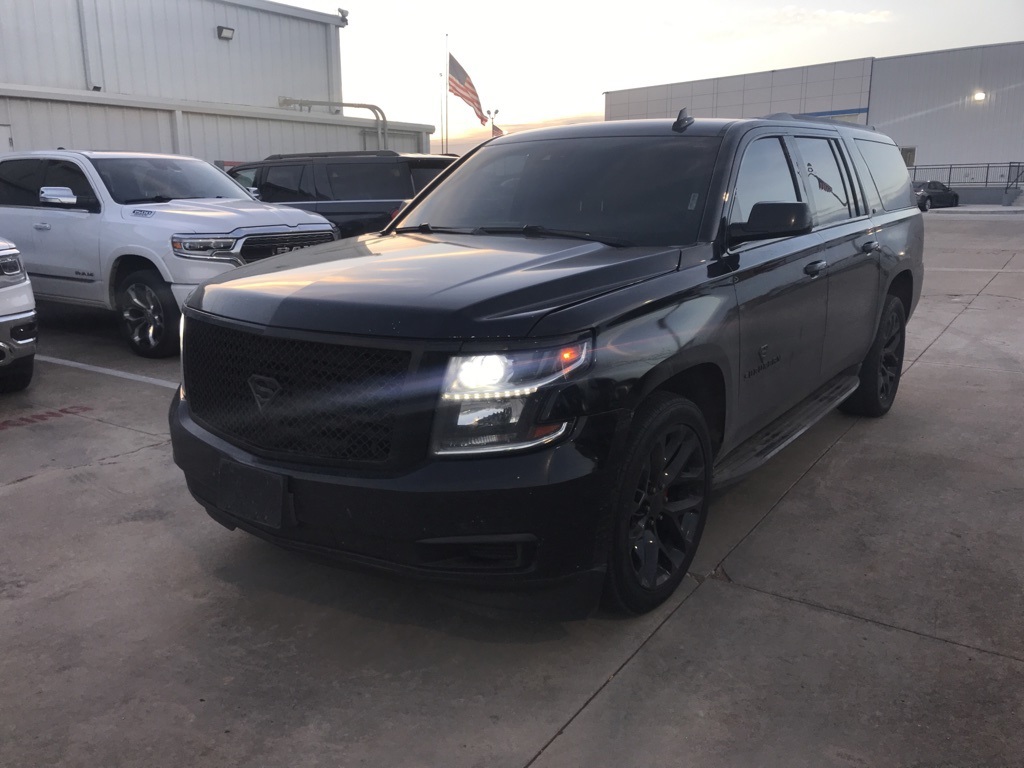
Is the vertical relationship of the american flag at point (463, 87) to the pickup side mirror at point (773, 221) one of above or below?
above

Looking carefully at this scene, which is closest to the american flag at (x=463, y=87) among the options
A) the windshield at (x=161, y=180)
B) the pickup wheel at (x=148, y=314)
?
the windshield at (x=161, y=180)

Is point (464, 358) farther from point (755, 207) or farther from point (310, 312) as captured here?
point (755, 207)

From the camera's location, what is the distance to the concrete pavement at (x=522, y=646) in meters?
2.51

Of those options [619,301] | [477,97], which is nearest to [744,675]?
[619,301]

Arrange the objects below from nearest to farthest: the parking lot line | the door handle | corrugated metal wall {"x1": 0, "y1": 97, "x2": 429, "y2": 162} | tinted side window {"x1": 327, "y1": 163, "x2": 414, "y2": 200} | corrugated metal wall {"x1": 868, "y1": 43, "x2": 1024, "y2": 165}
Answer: the door handle, the parking lot line, tinted side window {"x1": 327, "y1": 163, "x2": 414, "y2": 200}, corrugated metal wall {"x1": 0, "y1": 97, "x2": 429, "y2": 162}, corrugated metal wall {"x1": 868, "y1": 43, "x2": 1024, "y2": 165}

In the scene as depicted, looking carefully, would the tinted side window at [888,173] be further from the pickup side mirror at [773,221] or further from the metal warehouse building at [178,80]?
the metal warehouse building at [178,80]

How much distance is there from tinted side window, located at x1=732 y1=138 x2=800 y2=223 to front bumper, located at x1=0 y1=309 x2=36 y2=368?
4787 mm

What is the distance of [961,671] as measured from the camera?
284 centimetres

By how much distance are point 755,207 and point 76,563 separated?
10.4 feet

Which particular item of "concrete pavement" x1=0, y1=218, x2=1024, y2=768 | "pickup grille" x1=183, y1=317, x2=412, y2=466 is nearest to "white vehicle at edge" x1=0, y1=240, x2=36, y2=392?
"concrete pavement" x1=0, y1=218, x2=1024, y2=768

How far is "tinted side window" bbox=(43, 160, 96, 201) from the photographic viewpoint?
8.05m

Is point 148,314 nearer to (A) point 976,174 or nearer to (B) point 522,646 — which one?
(B) point 522,646

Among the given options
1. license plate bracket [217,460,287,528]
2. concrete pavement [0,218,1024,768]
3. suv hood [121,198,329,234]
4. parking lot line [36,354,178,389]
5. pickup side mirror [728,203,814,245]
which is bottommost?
concrete pavement [0,218,1024,768]

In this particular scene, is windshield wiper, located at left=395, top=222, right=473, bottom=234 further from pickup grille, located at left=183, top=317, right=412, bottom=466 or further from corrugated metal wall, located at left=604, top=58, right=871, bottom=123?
corrugated metal wall, located at left=604, top=58, right=871, bottom=123
